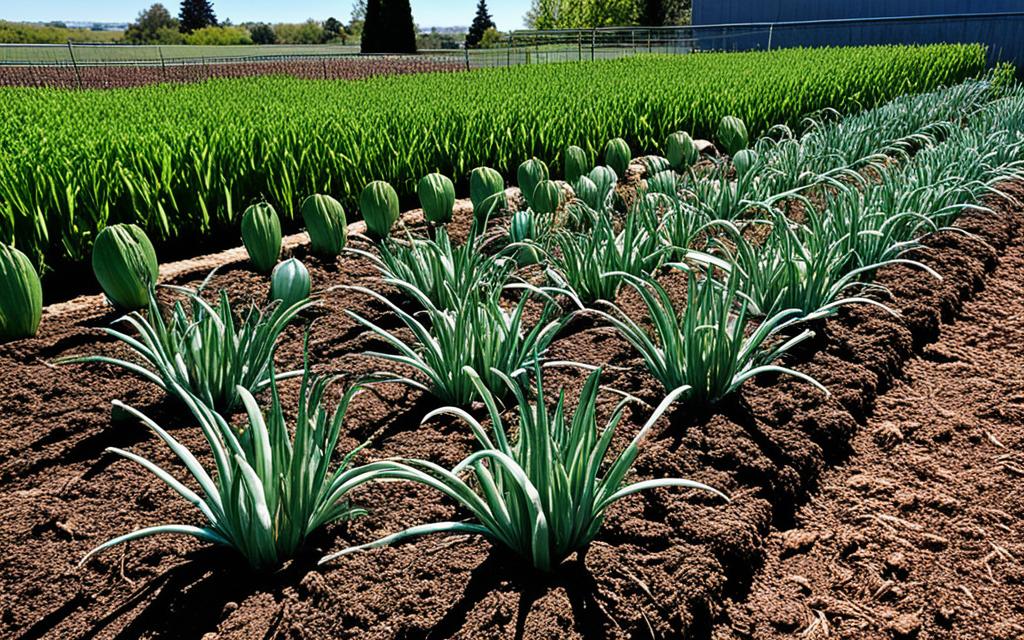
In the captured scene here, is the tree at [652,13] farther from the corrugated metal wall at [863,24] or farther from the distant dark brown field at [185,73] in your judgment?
the distant dark brown field at [185,73]

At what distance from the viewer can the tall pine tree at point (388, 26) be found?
29.4 meters

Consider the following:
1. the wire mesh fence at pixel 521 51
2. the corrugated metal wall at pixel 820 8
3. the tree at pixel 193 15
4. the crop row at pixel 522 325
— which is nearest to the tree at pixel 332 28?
the tree at pixel 193 15

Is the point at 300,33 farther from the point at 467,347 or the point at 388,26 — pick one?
the point at 467,347

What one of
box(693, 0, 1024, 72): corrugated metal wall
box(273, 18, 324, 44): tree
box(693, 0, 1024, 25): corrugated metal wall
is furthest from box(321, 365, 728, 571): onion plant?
box(273, 18, 324, 44): tree

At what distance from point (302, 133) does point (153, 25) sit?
268 feet

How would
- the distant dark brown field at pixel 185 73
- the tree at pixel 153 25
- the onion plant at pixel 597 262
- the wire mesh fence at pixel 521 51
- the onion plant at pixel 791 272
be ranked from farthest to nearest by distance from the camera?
the tree at pixel 153 25, the wire mesh fence at pixel 521 51, the distant dark brown field at pixel 185 73, the onion plant at pixel 597 262, the onion plant at pixel 791 272

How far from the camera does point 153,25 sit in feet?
244

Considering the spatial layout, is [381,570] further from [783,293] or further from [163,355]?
[783,293]

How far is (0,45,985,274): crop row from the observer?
333cm

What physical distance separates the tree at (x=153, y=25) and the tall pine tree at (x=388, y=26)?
38419 mm

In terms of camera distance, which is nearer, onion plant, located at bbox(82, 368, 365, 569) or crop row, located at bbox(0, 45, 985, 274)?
onion plant, located at bbox(82, 368, 365, 569)

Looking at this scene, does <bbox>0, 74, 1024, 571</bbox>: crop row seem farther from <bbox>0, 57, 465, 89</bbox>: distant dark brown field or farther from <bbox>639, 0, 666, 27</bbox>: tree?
<bbox>639, 0, 666, 27</bbox>: tree

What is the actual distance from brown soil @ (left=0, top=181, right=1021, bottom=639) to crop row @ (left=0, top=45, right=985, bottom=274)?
2.99 ft

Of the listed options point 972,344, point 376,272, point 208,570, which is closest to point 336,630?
point 208,570
